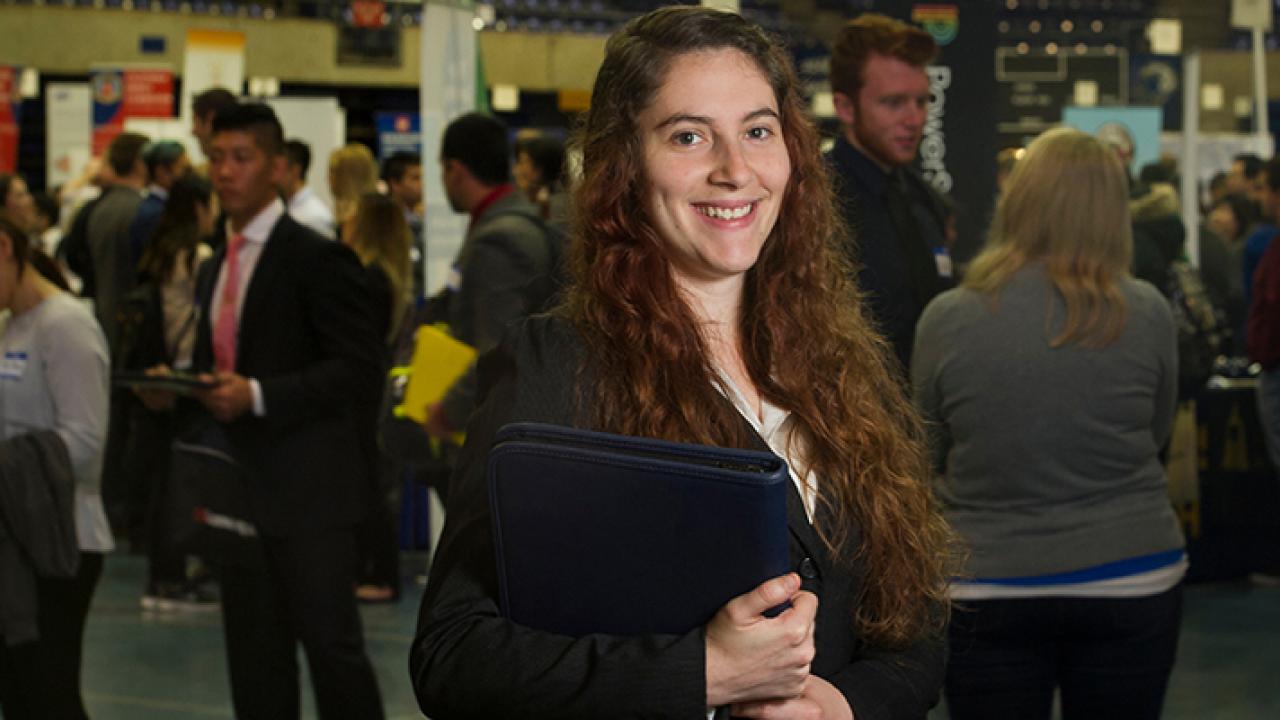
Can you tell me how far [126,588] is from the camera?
288 inches

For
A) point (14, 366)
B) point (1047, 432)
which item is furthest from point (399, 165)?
point (1047, 432)

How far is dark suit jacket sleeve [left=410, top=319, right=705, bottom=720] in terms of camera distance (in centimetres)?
150

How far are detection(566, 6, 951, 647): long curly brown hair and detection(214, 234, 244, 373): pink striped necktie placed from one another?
97.3 inches

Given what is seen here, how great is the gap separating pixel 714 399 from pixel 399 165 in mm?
6361

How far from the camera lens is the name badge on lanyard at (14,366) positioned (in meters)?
3.81

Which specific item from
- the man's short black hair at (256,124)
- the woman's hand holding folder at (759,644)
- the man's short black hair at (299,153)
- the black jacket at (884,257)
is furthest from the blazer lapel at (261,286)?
the man's short black hair at (299,153)

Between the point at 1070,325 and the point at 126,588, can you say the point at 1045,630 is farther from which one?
the point at 126,588

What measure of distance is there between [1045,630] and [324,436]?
197cm

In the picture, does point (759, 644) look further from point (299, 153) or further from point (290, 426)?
point (299, 153)

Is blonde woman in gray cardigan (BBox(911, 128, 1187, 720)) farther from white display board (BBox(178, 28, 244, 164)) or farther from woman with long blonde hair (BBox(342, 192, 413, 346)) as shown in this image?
white display board (BBox(178, 28, 244, 164))

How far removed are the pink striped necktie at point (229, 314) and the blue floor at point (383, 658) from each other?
1.59 meters

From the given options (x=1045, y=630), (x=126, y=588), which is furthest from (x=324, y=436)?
(x=126, y=588)

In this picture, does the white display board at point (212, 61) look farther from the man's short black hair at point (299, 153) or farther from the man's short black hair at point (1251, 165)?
the man's short black hair at point (1251, 165)

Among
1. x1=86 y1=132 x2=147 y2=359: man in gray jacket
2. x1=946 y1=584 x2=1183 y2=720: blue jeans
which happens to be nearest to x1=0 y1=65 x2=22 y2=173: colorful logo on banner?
x1=86 y1=132 x2=147 y2=359: man in gray jacket
